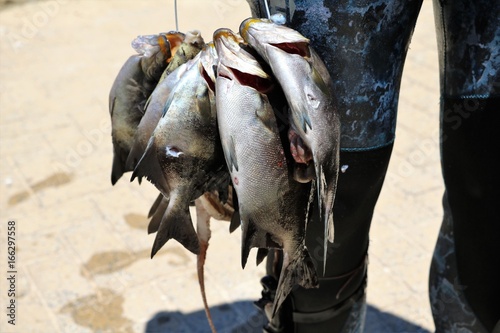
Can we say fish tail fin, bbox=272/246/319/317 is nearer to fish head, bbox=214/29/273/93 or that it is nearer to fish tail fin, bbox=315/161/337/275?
fish tail fin, bbox=315/161/337/275

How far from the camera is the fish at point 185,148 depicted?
→ 5.00 feet

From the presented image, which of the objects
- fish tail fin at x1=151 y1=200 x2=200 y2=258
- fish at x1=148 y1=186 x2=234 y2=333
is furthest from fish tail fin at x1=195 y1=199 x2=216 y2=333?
fish tail fin at x1=151 y1=200 x2=200 y2=258

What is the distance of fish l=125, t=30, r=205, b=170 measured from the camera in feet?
5.26

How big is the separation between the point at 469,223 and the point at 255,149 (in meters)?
0.76

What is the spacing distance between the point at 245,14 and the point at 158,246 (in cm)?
379

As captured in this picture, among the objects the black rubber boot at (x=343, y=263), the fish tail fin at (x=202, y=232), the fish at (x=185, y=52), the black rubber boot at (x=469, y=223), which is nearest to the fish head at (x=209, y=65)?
the fish at (x=185, y=52)

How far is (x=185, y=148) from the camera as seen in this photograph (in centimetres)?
154

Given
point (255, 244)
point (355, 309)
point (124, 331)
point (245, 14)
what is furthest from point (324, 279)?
point (245, 14)

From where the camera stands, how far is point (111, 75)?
461cm

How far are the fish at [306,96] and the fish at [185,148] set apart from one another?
0.15m

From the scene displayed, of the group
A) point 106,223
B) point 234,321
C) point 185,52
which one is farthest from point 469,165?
point 106,223

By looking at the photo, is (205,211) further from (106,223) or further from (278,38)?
(106,223)

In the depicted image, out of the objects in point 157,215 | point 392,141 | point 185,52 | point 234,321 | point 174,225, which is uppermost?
point 185,52

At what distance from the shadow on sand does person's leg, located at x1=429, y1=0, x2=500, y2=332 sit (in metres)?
0.54
